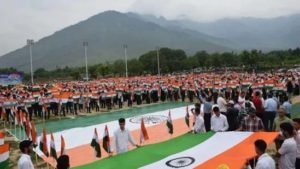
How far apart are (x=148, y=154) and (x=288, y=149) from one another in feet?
11.7

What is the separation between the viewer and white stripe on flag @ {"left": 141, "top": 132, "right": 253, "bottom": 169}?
9328 mm

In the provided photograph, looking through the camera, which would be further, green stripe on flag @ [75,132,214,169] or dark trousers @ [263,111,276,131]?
dark trousers @ [263,111,276,131]

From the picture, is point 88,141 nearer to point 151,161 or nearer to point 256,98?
point 256,98

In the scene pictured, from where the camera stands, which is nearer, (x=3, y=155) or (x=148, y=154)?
(x=148, y=154)

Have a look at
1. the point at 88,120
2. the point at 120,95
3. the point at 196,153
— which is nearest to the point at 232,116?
the point at 196,153

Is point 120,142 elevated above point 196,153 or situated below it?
above

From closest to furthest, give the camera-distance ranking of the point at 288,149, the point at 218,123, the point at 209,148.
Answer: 1. the point at 288,149
2. the point at 209,148
3. the point at 218,123

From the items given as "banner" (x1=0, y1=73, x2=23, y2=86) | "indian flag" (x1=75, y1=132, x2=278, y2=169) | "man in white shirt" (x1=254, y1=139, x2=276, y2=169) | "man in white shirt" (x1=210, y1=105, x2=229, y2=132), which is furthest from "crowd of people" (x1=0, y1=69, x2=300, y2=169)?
"banner" (x1=0, y1=73, x2=23, y2=86)

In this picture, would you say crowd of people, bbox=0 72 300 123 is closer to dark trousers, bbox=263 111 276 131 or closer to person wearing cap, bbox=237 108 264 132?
dark trousers, bbox=263 111 276 131

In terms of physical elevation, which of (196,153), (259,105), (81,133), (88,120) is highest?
(259,105)

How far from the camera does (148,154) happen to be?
32.6 ft

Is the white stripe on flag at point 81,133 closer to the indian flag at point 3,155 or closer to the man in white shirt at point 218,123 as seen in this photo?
the indian flag at point 3,155

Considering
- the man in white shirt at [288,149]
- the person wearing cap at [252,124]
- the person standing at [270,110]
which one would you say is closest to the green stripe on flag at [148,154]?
the person wearing cap at [252,124]

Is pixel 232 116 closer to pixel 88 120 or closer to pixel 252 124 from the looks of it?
pixel 252 124
